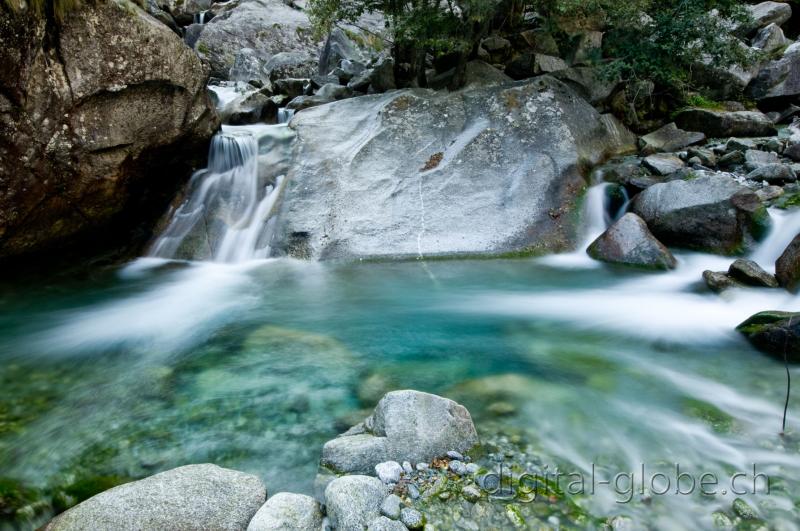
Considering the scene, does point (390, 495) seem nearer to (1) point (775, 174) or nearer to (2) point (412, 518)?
(2) point (412, 518)

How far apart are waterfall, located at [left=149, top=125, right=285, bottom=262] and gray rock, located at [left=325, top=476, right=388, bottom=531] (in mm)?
6349

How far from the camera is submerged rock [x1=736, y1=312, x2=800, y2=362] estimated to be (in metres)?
4.70

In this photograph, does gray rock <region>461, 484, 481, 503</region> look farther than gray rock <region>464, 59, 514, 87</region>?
No

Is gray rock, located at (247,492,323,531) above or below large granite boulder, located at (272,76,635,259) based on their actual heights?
below

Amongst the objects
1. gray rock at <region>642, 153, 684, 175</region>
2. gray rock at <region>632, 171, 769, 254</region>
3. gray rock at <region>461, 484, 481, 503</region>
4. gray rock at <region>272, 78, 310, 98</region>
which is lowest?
gray rock at <region>461, 484, 481, 503</region>

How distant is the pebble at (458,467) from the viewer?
10.3ft

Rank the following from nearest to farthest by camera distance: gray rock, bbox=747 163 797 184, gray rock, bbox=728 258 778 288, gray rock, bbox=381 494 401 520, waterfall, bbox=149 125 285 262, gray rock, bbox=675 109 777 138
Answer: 1. gray rock, bbox=381 494 401 520
2. gray rock, bbox=728 258 778 288
3. gray rock, bbox=747 163 797 184
4. waterfall, bbox=149 125 285 262
5. gray rock, bbox=675 109 777 138

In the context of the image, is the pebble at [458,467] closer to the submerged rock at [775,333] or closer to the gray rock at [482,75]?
the submerged rock at [775,333]

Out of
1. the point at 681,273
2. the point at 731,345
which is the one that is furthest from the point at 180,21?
the point at 731,345

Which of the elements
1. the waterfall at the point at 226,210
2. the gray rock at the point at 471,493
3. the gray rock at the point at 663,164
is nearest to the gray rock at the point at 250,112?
the waterfall at the point at 226,210

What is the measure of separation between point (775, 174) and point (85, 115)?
10.6 meters

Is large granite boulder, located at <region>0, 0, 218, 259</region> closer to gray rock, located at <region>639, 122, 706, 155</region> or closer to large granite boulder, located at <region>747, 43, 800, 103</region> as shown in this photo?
gray rock, located at <region>639, 122, 706, 155</region>

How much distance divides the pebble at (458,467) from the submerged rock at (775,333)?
3.33 m

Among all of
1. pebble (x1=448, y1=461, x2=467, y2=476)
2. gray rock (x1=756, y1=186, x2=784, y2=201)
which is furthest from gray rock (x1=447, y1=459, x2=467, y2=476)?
gray rock (x1=756, y1=186, x2=784, y2=201)
